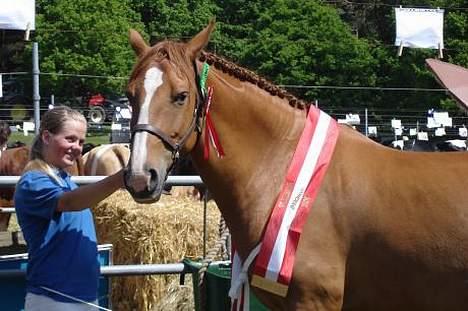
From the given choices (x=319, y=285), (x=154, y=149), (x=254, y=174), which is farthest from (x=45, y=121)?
(x=319, y=285)

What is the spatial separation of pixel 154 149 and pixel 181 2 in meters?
49.3

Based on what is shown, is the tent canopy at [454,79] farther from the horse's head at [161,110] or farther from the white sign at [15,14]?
the white sign at [15,14]

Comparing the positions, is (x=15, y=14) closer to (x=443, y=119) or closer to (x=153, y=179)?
(x=153, y=179)

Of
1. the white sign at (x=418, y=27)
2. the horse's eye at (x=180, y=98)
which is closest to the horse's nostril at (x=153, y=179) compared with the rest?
the horse's eye at (x=180, y=98)

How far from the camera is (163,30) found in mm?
50500

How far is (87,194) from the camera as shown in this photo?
3.93 meters

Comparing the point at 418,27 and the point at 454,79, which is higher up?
the point at 418,27

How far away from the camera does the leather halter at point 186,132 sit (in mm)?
3902

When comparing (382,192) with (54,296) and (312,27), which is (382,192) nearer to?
(54,296)

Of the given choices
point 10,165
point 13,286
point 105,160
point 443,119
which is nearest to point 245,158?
point 13,286

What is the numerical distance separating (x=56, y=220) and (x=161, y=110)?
771 millimetres

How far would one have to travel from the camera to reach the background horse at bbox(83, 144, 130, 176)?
541 inches

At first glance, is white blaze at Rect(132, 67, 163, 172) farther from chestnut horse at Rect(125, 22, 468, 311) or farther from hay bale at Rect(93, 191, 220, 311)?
hay bale at Rect(93, 191, 220, 311)

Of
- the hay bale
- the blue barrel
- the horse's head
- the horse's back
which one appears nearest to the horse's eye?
the horse's head
